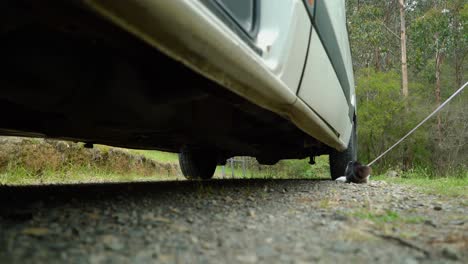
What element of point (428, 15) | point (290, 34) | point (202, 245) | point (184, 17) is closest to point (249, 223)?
point (202, 245)

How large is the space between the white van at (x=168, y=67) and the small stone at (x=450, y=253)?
0.82 metres

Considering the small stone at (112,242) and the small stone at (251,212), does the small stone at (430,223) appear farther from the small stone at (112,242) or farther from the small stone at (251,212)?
the small stone at (112,242)

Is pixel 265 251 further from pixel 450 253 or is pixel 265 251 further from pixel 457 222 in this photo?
pixel 457 222

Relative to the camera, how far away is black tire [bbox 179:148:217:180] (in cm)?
395

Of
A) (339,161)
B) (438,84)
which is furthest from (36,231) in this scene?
(438,84)

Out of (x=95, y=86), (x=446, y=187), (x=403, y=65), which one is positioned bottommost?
(x=446, y=187)

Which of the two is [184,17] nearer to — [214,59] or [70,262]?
[214,59]

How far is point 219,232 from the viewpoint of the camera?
3.55 feet

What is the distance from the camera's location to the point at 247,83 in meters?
1.40

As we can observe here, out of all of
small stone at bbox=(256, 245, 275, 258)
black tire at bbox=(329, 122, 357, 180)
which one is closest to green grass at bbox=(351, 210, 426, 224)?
small stone at bbox=(256, 245, 275, 258)

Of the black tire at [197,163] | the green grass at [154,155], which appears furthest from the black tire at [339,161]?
the green grass at [154,155]

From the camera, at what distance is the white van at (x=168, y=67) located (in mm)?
1024

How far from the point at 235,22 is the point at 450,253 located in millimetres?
946

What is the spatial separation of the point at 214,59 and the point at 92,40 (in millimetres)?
382
